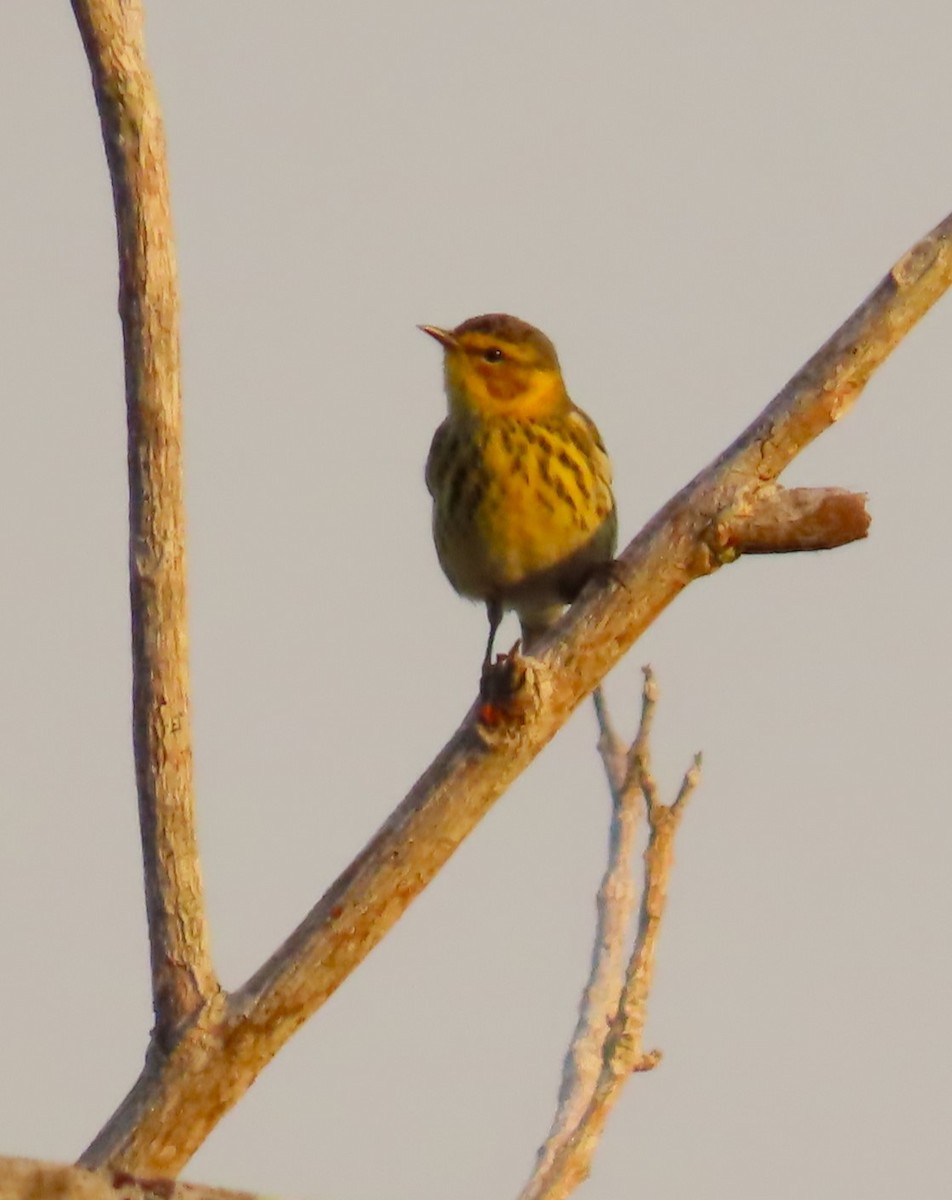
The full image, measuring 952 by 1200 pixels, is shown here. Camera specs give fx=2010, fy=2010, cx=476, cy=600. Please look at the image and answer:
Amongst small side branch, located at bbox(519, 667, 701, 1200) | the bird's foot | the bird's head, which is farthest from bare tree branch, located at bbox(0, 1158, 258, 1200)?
the bird's head

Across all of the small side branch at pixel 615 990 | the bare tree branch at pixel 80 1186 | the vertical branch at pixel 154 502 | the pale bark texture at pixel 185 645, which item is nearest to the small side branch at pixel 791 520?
the pale bark texture at pixel 185 645

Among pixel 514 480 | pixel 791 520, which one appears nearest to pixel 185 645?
pixel 791 520

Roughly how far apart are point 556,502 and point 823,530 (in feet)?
9.86

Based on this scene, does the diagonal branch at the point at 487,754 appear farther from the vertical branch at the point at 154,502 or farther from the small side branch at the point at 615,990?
the small side branch at the point at 615,990

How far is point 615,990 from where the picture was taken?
5.71 m

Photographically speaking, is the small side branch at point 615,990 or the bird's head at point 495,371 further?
the bird's head at point 495,371

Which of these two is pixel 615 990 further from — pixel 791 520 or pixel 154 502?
pixel 154 502

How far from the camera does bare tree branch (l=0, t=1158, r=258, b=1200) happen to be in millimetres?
2770

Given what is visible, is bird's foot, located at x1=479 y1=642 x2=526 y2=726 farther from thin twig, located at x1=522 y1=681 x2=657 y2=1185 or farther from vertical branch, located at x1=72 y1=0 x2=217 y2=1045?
thin twig, located at x1=522 y1=681 x2=657 y2=1185

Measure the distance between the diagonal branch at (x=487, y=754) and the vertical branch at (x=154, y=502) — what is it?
0.48 feet

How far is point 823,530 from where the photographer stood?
479cm

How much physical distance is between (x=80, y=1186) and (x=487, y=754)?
188 cm

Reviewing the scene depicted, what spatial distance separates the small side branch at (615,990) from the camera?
5.13 meters

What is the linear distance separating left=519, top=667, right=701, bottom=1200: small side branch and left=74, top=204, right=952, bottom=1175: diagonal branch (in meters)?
0.85
